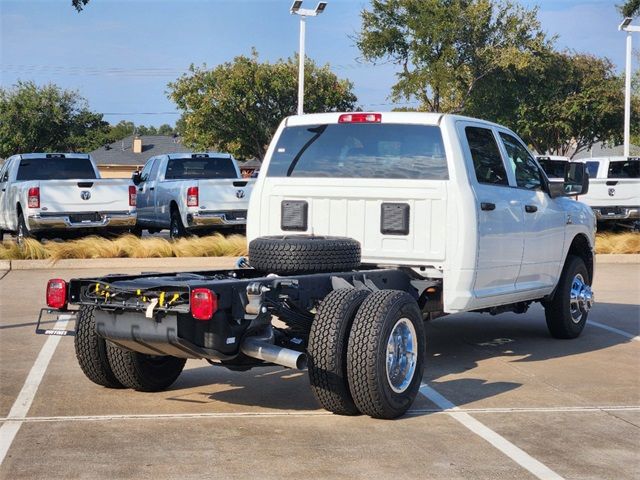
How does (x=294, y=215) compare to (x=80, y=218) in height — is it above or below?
above

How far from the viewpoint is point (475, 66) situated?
4162 cm

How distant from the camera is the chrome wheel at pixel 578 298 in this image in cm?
1038

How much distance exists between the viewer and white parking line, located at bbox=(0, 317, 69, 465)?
20.7 feet

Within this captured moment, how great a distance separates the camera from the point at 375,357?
6.62 meters

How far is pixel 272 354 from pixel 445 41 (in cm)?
3487

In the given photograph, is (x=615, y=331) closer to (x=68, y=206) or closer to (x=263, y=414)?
(x=263, y=414)

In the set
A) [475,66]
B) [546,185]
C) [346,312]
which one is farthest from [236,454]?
[475,66]

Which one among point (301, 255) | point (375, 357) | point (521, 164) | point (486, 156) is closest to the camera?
point (375, 357)

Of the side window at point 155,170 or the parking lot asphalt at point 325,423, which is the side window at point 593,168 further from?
the parking lot asphalt at point 325,423

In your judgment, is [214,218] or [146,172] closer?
[214,218]

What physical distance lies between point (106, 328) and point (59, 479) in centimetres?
160

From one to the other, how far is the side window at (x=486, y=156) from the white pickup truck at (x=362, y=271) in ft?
0.05

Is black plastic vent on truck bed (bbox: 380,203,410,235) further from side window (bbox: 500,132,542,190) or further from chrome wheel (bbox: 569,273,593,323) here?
chrome wheel (bbox: 569,273,593,323)

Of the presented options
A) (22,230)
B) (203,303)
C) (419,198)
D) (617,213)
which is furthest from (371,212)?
(617,213)
